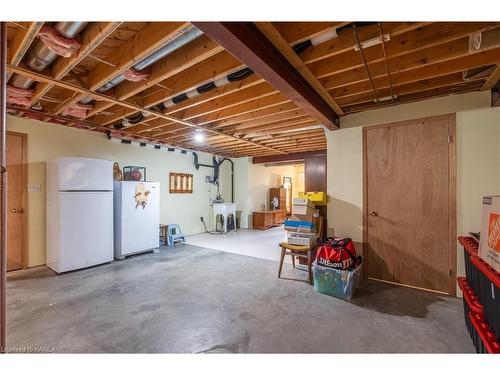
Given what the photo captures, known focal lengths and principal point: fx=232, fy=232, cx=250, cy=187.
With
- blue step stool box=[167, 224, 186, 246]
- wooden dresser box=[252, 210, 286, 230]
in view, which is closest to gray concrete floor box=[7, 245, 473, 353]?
blue step stool box=[167, 224, 186, 246]

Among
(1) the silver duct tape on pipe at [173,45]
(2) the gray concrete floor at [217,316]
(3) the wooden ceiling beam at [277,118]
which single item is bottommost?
(2) the gray concrete floor at [217,316]

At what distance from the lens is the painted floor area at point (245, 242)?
4.86 metres

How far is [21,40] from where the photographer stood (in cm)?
189

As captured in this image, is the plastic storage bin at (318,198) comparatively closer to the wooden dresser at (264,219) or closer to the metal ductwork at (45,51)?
the metal ductwork at (45,51)

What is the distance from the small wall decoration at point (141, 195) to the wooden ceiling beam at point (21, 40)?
260cm

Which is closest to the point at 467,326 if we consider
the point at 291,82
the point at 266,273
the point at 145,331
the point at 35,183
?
the point at 266,273

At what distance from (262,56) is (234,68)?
2.16 ft

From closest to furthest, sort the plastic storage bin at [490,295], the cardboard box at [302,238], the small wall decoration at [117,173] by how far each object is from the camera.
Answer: the plastic storage bin at [490,295] → the cardboard box at [302,238] → the small wall decoration at [117,173]

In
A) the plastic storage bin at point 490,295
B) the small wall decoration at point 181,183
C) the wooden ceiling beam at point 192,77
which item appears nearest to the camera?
the plastic storage bin at point 490,295

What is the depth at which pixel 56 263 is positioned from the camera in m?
3.51

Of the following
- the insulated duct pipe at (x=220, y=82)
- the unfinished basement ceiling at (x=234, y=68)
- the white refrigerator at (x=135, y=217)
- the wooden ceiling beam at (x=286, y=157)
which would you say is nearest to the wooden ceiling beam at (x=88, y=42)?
the unfinished basement ceiling at (x=234, y=68)

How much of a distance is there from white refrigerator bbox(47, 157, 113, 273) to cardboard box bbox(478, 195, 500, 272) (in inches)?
186

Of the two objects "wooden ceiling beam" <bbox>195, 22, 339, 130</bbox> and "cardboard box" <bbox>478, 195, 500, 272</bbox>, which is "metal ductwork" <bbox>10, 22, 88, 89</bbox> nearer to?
"wooden ceiling beam" <bbox>195, 22, 339, 130</bbox>

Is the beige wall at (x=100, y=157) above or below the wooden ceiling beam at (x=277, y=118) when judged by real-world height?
below
